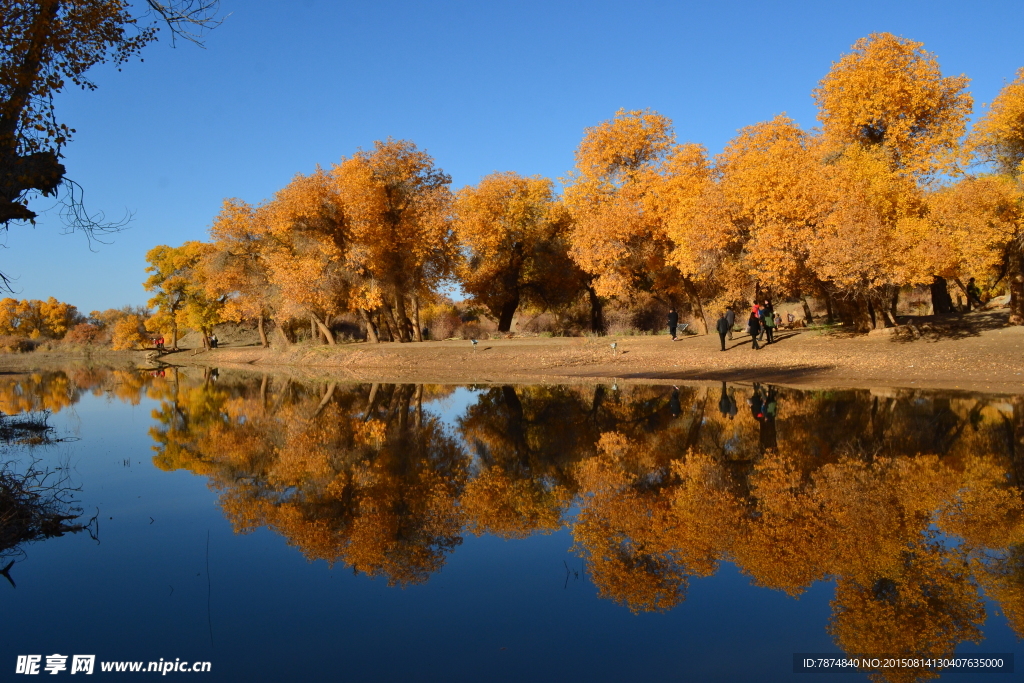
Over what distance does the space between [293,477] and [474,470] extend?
9.64ft

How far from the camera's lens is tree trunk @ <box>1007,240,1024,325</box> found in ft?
97.9

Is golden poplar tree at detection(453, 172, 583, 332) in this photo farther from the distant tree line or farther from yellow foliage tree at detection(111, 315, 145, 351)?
yellow foliage tree at detection(111, 315, 145, 351)

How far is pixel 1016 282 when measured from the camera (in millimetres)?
30703

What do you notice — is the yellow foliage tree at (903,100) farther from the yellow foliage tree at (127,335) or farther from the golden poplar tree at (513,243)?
the yellow foliage tree at (127,335)

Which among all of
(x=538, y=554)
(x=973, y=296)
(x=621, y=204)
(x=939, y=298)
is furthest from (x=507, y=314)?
(x=538, y=554)

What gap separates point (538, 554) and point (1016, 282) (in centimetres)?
3084

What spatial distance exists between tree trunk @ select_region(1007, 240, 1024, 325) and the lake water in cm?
1776

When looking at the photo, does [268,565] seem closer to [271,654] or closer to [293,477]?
[271,654]

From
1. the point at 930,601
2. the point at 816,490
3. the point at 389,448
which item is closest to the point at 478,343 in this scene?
the point at 389,448

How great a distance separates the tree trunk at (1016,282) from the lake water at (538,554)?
58.3 ft

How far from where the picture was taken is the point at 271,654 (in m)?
5.89

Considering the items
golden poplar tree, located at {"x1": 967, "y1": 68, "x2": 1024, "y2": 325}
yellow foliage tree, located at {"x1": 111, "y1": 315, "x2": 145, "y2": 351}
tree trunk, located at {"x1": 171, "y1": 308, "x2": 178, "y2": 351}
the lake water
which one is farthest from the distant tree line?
yellow foliage tree, located at {"x1": 111, "y1": 315, "x2": 145, "y2": 351}

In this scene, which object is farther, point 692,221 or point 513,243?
point 513,243

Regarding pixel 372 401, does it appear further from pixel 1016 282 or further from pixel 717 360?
pixel 1016 282
